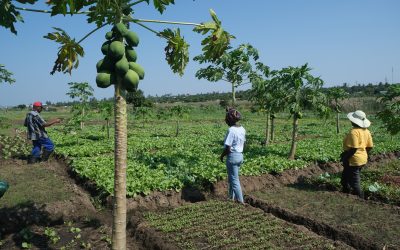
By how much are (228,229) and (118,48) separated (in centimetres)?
374

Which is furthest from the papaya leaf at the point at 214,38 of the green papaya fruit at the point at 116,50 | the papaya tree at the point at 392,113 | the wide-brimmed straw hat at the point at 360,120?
the papaya tree at the point at 392,113

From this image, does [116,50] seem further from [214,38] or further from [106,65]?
[214,38]

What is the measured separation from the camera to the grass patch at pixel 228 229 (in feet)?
18.0

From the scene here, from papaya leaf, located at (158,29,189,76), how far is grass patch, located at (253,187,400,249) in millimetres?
4002

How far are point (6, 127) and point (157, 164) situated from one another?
59.4 ft

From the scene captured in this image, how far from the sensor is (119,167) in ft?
12.1

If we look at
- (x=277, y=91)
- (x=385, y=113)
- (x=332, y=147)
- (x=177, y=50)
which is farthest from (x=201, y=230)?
(x=332, y=147)

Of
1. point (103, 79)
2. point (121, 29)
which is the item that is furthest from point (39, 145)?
point (121, 29)

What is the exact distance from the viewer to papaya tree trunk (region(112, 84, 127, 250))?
12.0ft

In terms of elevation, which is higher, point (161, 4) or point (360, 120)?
point (161, 4)

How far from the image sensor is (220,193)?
862 centimetres

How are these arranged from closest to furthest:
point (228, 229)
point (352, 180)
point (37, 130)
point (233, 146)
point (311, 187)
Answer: point (228, 229), point (233, 146), point (352, 180), point (311, 187), point (37, 130)

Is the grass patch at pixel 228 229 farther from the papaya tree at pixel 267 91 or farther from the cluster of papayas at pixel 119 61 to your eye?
the papaya tree at pixel 267 91

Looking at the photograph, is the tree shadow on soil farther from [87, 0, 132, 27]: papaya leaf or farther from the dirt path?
[87, 0, 132, 27]: papaya leaf
